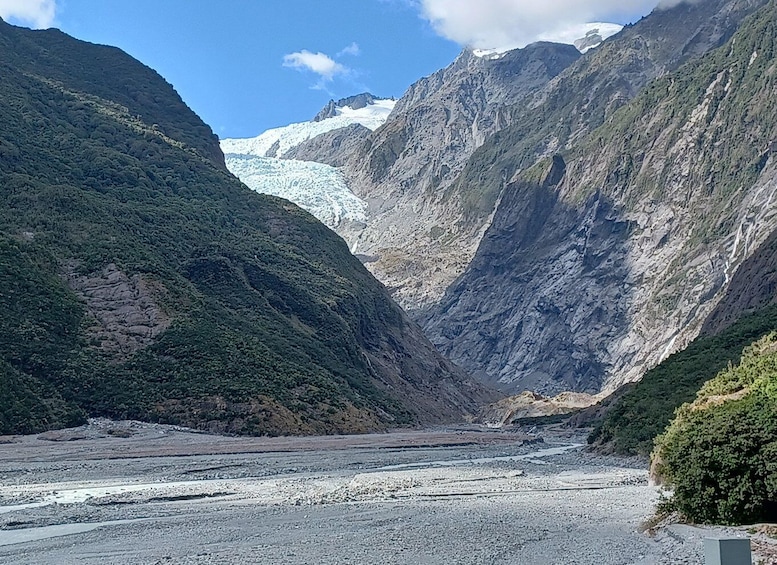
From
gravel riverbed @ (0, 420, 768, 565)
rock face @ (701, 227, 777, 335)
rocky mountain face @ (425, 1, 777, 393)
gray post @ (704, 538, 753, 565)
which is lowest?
gravel riverbed @ (0, 420, 768, 565)

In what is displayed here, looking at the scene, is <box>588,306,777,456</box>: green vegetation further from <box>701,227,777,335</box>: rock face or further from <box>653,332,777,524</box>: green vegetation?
<box>653,332,777,524</box>: green vegetation

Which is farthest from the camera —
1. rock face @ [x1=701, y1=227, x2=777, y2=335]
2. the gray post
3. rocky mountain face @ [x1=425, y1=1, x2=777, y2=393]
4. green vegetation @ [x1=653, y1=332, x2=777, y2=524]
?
rocky mountain face @ [x1=425, y1=1, x2=777, y2=393]

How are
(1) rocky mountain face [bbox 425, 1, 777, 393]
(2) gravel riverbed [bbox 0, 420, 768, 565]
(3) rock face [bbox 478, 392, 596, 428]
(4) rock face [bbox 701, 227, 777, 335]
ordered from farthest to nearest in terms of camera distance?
(1) rocky mountain face [bbox 425, 1, 777, 393], (3) rock face [bbox 478, 392, 596, 428], (4) rock face [bbox 701, 227, 777, 335], (2) gravel riverbed [bbox 0, 420, 768, 565]

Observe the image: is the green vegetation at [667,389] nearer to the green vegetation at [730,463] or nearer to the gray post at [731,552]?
the green vegetation at [730,463]

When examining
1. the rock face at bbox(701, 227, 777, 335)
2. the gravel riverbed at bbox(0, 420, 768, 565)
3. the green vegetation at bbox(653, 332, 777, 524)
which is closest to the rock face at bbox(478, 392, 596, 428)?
the rock face at bbox(701, 227, 777, 335)

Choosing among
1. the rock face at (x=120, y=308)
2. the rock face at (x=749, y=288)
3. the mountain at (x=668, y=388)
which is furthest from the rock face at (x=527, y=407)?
the mountain at (x=668, y=388)

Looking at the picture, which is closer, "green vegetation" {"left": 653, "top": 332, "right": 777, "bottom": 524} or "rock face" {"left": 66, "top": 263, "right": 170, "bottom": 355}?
"green vegetation" {"left": 653, "top": 332, "right": 777, "bottom": 524}
